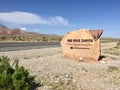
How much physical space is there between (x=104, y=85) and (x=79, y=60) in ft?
20.6

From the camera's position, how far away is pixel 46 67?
12391mm

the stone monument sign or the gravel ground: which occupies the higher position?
the stone monument sign

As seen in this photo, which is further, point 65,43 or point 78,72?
point 65,43

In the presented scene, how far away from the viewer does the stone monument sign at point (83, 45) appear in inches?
615

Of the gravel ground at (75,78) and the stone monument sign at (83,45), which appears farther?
the stone monument sign at (83,45)

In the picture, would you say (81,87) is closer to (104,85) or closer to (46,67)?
(104,85)

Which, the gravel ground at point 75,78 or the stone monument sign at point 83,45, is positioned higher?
the stone monument sign at point 83,45

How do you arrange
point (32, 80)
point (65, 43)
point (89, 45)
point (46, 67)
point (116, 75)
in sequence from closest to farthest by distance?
point (32, 80) → point (116, 75) → point (46, 67) → point (89, 45) → point (65, 43)

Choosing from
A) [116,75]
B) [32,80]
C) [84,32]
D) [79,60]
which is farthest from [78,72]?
[84,32]

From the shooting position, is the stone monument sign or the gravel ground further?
the stone monument sign

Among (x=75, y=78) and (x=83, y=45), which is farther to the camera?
(x=83, y=45)

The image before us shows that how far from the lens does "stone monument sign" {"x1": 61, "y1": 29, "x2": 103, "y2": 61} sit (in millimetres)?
15609

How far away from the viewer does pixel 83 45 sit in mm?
16312

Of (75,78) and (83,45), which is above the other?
(83,45)
